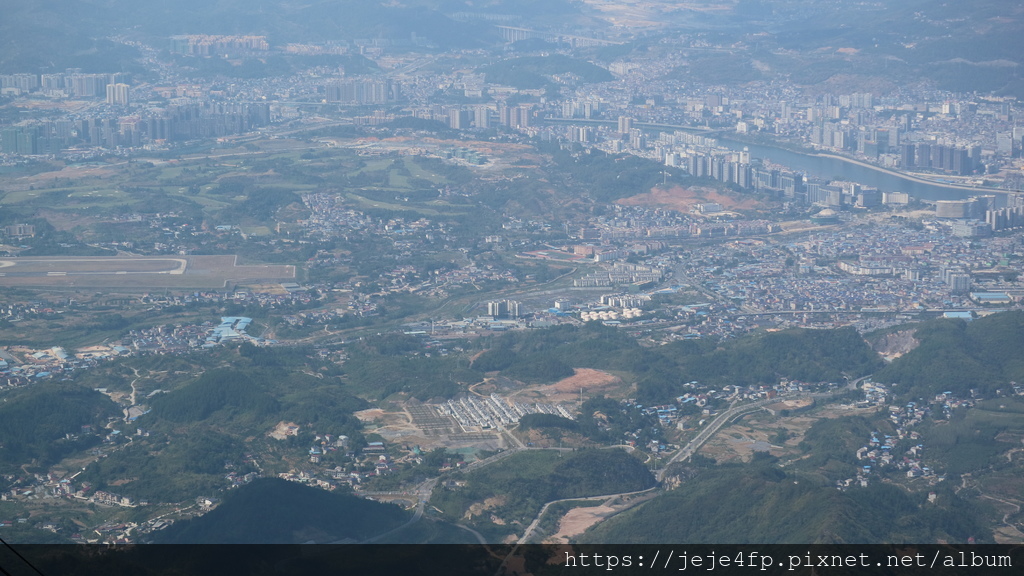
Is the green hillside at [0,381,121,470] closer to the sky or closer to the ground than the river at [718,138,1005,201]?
closer to the ground

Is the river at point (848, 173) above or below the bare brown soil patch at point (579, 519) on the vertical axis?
above

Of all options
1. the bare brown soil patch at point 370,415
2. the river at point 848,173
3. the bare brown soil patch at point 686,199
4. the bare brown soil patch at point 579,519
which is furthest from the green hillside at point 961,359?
the river at point 848,173

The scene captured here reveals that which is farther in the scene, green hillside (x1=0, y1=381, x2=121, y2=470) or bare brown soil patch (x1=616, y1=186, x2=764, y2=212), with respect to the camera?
bare brown soil patch (x1=616, y1=186, x2=764, y2=212)

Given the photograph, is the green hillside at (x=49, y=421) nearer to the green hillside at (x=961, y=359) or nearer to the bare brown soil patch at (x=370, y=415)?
the bare brown soil patch at (x=370, y=415)

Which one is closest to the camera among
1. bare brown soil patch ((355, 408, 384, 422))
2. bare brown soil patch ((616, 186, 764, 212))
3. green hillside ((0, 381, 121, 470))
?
green hillside ((0, 381, 121, 470))

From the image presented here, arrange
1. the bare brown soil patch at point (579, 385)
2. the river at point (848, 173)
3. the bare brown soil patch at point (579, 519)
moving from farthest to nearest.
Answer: the river at point (848, 173) < the bare brown soil patch at point (579, 385) < the bare brown soil patch at point (579, 519)

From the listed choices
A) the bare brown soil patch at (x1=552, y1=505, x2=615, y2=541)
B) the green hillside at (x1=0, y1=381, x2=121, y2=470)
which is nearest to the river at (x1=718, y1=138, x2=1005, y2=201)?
the bare brown soil patch at (x1=552, y1=505, x2=615, y2=541)

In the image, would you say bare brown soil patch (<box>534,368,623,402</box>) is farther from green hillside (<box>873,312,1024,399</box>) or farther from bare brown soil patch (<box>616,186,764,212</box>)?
bare brown soil patch (<box>616,186,764,212</box>)

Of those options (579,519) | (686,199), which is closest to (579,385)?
(579,519)

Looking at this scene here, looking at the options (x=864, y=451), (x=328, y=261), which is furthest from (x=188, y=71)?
(x=864, y=451)
